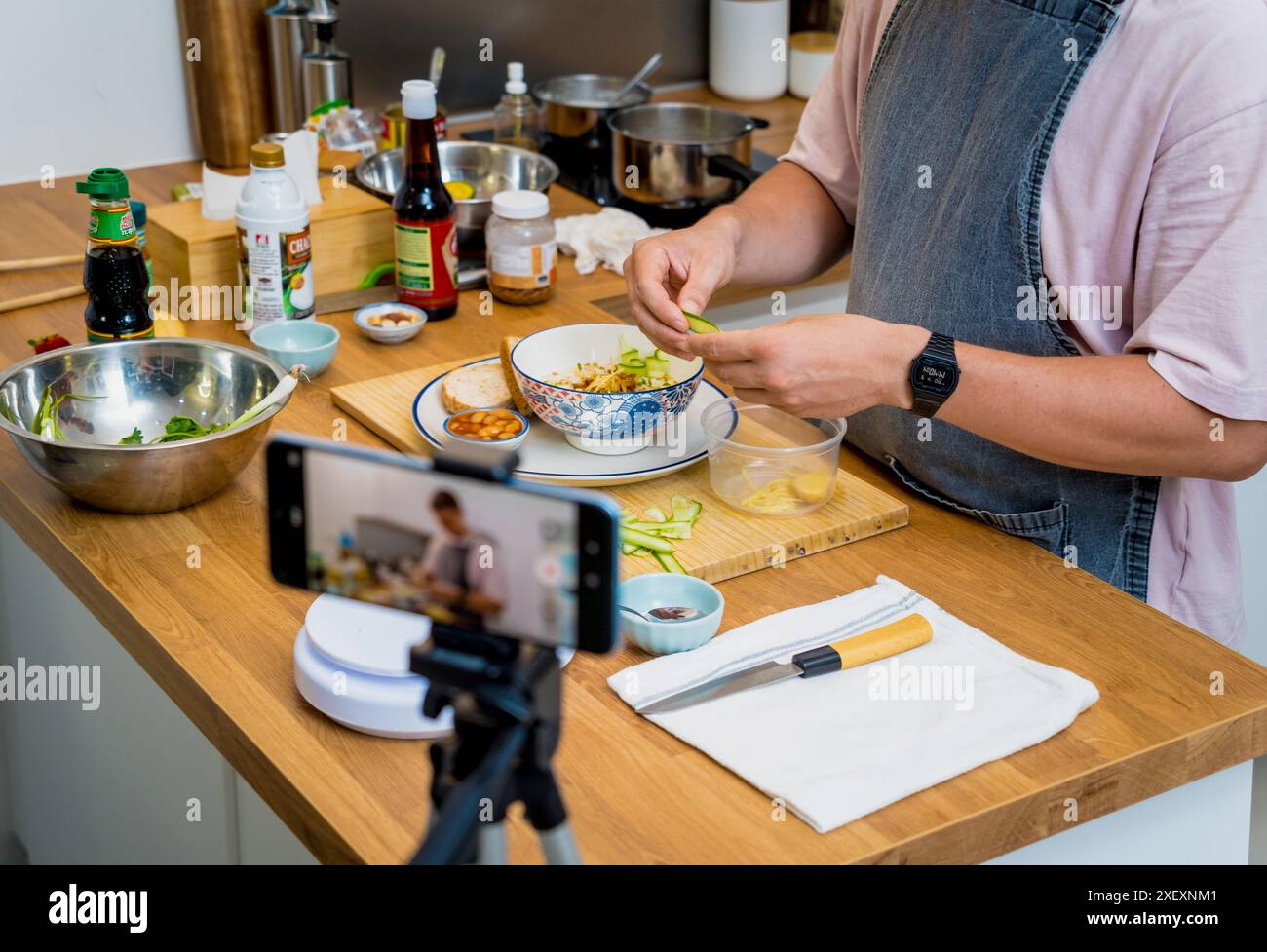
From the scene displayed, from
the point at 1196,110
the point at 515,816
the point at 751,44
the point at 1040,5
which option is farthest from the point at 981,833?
the point at 751,44

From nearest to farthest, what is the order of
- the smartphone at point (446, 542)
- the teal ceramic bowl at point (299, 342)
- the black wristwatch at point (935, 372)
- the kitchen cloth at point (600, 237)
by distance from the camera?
the smartphone at point (446, 542), the black wristwatch at point (935, 372), the teal ceramic bowl at point (299, 342), the kitchen cloth at point (600, 237)

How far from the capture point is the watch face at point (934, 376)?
124 cm

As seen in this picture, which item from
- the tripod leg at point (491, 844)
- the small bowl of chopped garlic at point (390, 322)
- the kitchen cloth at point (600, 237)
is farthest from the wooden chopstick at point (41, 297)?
the tripod leg at point (491, 844)

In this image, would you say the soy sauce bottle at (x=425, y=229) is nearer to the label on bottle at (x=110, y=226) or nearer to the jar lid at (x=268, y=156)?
the jar lid at (x=268, y=156)

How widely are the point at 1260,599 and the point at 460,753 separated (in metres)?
1.67

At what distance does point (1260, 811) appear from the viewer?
208cm

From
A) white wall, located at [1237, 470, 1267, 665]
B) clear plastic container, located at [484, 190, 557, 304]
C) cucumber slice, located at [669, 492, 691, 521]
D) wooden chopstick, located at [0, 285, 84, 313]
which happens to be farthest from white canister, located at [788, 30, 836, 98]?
cucumber slice, located at [669, 492, 691, 521]

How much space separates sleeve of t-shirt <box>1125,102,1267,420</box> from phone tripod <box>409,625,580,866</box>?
71 centimetres

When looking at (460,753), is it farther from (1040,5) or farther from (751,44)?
(751,44)

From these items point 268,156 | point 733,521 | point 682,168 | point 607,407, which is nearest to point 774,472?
point 733,521

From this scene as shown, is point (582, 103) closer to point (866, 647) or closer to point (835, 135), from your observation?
point (835, 135)

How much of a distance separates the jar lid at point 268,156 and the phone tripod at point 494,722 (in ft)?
3.62

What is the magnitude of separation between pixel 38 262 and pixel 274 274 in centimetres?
44

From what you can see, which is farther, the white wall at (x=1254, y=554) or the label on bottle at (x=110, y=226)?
the white wall at (x=1254, y=554)
